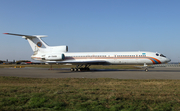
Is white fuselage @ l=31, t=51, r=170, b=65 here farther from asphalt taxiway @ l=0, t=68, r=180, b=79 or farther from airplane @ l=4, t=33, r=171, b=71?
asphalt taxiway @ l=0, t=68, r=180, b=79

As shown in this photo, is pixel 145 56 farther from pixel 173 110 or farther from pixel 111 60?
pixel 173 110

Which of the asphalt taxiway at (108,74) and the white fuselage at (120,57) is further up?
the white fuselage at (120,57)

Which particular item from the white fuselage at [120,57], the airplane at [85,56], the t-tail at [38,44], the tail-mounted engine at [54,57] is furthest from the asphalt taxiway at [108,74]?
the t-tail at [38,44]

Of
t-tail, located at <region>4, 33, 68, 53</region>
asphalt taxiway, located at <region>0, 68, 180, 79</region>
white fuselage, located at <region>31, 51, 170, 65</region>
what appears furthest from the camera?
t-tail, located at <region>4, 33, 68, 53</region>

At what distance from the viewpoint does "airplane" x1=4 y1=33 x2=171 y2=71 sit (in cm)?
2645

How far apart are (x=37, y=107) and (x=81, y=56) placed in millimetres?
23262

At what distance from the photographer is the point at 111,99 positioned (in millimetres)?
6250

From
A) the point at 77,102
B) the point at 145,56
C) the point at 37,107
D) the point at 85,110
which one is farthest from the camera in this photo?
the point at 145,56

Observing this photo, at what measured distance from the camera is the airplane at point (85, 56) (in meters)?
26.5

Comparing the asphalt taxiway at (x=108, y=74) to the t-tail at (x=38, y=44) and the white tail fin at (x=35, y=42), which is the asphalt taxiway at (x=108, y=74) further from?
the white tail fin at (x=35, y=42)

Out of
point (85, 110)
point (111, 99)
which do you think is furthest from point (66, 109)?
point (111, 99)

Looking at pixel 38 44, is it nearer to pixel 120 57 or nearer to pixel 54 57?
pixel 54 57

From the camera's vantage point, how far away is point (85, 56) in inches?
1117

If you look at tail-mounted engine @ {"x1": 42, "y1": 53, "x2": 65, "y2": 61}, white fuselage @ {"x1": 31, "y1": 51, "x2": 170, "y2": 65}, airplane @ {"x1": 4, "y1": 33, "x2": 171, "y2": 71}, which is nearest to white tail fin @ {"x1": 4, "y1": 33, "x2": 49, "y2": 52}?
airplane @ {"x1": 4, "y1": 33, "x2": 171, "y2": 71}
